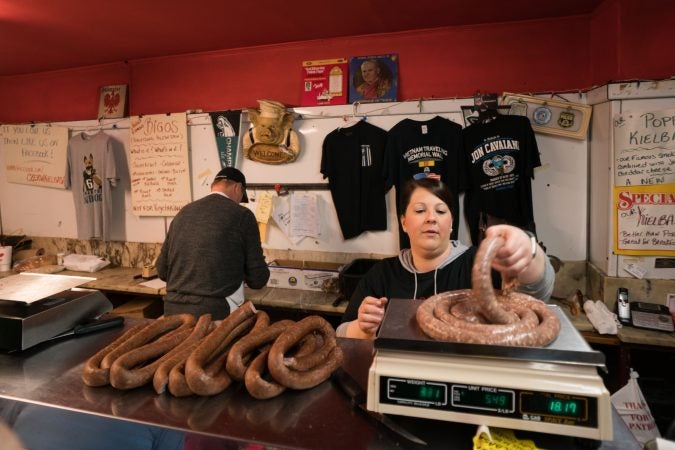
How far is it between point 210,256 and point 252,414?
1783mm

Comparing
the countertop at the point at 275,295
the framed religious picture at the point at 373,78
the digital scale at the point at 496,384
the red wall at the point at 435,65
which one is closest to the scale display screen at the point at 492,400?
the digital scale at the point at 496,384

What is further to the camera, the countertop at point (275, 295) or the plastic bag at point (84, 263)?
the plastic bag at point (84, 263)

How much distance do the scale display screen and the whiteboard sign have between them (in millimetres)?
2472

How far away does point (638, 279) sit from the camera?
2.56 meters

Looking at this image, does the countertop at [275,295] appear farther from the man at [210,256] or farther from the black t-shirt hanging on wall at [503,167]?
the black t-shirt hanging on wall at [503,167]

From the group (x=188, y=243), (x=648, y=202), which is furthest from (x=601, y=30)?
(x=188, y=243)

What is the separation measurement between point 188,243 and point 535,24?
10.0ft

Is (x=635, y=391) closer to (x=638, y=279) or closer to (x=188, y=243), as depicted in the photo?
(x=638, y=279)

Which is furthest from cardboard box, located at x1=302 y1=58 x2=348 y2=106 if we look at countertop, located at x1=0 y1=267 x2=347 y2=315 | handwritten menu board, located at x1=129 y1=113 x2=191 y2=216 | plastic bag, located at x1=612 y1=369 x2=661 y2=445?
plastic bag, located at x1=612 y1=369 x2=661 y2=445

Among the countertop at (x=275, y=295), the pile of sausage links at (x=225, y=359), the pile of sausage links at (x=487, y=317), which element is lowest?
the countertop at (x=275, y=295)

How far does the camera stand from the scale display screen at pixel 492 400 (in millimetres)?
650

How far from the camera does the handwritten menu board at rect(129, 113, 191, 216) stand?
13.0ft

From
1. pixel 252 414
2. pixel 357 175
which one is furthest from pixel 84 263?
pixel 252 414

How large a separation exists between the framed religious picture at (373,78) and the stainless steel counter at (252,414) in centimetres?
285
